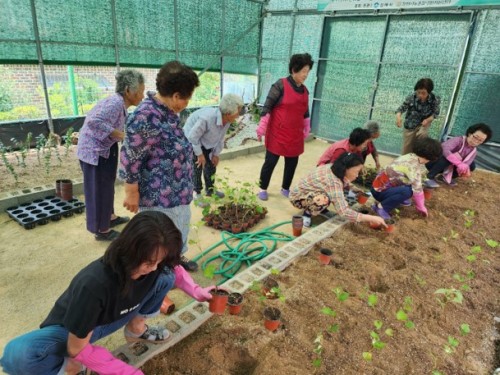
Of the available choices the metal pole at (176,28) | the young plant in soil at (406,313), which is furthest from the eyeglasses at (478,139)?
the metal pole at (176,28)

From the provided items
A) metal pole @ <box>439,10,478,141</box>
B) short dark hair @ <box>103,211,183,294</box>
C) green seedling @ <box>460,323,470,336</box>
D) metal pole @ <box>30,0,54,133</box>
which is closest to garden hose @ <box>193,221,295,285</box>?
short dark hair @ <box>103,211,183,294</box>

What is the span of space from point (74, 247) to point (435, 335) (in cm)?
268

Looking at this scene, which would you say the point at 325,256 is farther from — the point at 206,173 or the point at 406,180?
the point at 206,173

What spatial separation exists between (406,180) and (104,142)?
2.75 meters

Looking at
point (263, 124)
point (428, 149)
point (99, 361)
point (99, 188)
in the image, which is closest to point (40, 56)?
point (99, 188)

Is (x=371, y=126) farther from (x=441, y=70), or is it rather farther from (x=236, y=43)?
(x=236, y=43)

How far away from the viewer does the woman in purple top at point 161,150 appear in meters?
1.74

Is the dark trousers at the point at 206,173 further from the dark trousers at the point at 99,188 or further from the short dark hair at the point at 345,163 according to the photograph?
the short dark hair at the point at 345,163

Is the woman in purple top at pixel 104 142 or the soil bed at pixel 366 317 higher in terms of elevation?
the woman in purple top at pixel 104 142

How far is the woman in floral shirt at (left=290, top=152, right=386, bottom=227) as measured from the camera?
2.77 meters

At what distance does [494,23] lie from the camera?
16.9ft

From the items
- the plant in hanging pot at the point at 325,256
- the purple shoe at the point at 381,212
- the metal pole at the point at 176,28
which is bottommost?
the purple shoe at the point at 381,212

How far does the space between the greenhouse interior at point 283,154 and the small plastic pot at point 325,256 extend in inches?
2.8

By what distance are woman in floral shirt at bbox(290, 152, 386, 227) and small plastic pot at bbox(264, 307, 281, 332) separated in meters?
1.22
